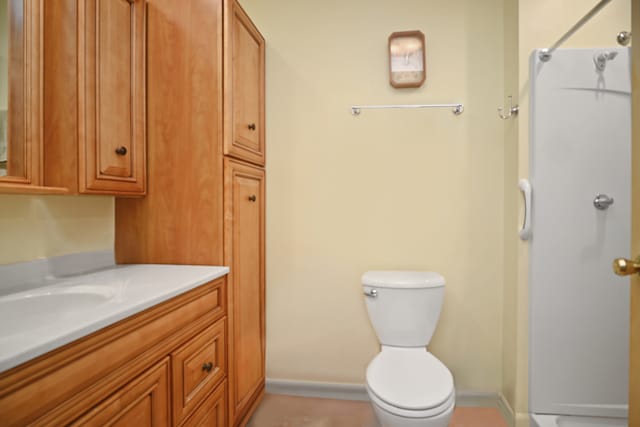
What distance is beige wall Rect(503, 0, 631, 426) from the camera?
163cm

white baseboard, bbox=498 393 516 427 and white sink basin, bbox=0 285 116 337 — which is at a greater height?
white sink basin, bbox=0 285 116 337

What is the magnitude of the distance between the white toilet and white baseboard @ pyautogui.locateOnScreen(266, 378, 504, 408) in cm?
46

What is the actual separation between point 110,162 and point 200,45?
62 centimetres

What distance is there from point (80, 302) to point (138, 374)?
0.37 metres

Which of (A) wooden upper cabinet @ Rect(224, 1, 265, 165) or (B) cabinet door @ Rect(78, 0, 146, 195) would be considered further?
(A) wooden upper cabinet @ Rect(224, 1, 265, 165)

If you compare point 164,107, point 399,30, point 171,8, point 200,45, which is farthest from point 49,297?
point 399,30

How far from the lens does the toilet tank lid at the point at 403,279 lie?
1684mm

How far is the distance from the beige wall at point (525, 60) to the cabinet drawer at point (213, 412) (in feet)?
4.67

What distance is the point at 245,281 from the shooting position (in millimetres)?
1698

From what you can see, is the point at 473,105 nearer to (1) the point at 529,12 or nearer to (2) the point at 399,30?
(1) the point at 529,12

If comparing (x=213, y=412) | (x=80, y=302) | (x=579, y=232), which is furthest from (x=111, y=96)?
(x=579, y=232)

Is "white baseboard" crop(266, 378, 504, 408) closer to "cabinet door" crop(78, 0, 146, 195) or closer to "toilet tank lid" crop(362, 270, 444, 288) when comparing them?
"toilet tank lid" crop(362, 270, 444, 288)

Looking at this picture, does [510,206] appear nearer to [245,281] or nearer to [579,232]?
[579,232]

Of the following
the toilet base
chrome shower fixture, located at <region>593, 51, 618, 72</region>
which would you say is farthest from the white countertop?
chrome shower fixture, located at <region>593, 51, 618, 72</region>
